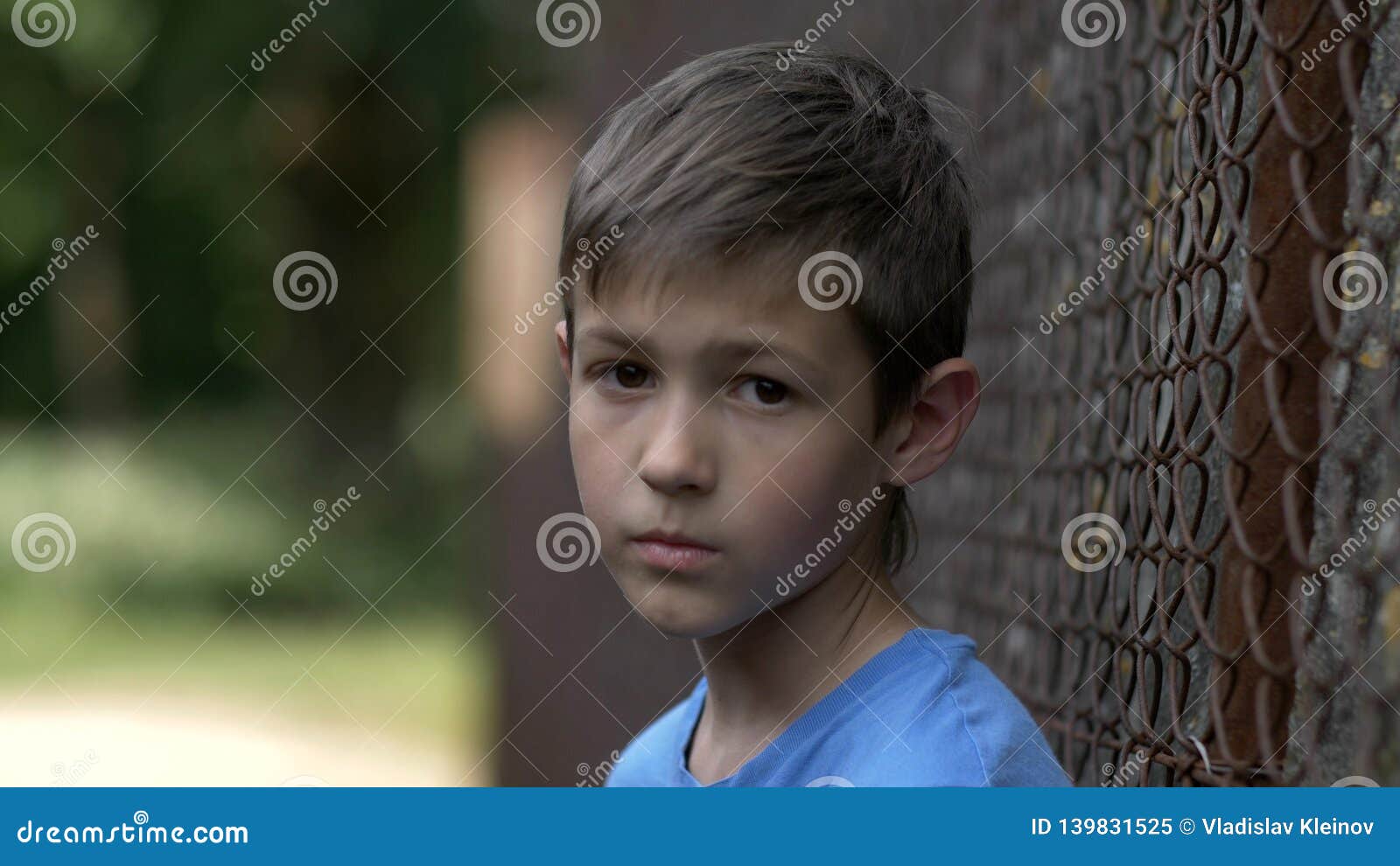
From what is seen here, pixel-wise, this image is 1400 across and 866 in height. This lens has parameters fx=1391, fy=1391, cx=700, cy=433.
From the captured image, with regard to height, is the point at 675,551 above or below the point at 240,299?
above

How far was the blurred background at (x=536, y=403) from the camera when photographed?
1329 mm

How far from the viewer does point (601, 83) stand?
11.7 ft

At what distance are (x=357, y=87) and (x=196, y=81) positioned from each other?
1400 mm

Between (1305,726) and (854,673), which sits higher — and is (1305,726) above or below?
above

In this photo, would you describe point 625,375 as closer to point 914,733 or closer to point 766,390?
point 766,390

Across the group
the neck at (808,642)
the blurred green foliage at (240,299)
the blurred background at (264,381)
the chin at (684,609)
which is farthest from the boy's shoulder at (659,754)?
the blurred green foliage at (240,299)

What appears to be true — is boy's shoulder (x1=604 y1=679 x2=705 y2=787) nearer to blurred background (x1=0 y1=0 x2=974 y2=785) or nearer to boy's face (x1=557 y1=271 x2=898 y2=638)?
boy's face (x1=557 y1=271 x2=898 y2=638)

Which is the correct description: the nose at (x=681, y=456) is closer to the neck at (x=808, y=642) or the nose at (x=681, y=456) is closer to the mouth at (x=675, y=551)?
the mouth at (x=675, y=551)

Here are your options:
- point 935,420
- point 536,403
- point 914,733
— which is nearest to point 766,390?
point 935,420

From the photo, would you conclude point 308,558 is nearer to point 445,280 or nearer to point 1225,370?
point 445,280

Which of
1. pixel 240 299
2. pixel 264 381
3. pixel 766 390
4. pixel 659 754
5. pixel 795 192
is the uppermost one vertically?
pixel 795 192

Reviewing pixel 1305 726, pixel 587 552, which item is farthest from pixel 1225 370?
pixel 587 552

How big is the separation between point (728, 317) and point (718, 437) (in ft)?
0.41

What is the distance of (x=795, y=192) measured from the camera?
1.51 m
